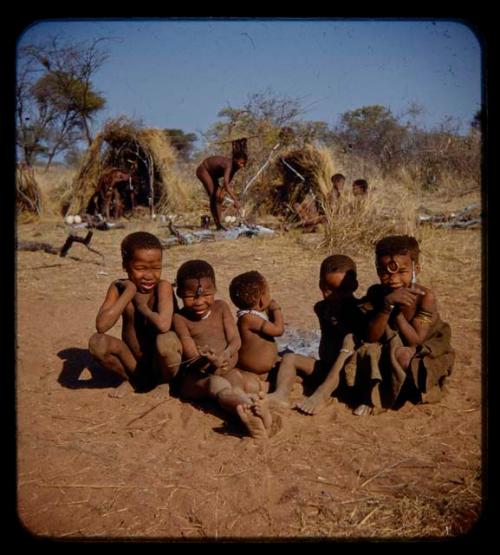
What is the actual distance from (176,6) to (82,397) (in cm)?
239

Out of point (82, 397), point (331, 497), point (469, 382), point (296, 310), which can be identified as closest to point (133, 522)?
point (331, 497)

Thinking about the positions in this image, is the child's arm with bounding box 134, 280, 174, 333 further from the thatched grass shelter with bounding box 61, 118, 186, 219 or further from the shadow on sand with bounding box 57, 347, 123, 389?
the thatched grass shelter with bounding box 61, 118, 186, 219

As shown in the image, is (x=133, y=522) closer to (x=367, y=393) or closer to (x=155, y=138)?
(x=367, y=393)

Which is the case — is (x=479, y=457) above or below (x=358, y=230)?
below

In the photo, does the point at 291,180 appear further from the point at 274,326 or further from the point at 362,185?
the point at 274,326

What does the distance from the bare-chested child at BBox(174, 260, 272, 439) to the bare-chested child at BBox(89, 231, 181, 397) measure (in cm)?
8

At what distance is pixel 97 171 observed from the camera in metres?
14.6

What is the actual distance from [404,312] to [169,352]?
4.63ft

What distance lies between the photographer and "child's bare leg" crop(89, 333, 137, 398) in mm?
3463

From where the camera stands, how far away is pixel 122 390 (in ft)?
11.8

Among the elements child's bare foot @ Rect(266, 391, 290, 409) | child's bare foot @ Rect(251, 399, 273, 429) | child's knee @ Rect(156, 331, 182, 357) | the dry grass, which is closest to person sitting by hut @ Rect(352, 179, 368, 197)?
the dry grass

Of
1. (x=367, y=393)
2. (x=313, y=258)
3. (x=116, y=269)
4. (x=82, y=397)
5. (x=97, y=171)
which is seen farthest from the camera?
(x=97, y=171)

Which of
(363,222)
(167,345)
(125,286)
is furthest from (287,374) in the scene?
(363,222)

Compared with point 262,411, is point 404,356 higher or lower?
higher
